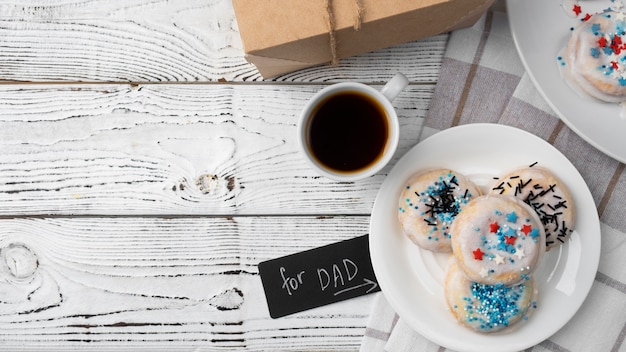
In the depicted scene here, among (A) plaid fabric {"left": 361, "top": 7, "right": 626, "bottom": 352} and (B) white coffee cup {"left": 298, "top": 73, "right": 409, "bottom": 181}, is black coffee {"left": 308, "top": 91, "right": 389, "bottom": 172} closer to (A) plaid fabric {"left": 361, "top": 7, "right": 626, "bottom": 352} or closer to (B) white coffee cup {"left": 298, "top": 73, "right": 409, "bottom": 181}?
(B) white coffee cup {"left": 298, "top": 73, "right": 409, "bottom": 181}

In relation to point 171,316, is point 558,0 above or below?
above

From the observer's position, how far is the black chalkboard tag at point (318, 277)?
109cm

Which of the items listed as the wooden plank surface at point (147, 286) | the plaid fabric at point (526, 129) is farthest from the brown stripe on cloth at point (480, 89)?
the wooden plank surface at point (147, 286)

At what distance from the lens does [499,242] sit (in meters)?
0.96

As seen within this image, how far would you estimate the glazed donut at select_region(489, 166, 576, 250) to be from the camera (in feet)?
3.27

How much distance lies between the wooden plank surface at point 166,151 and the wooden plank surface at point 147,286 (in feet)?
0.13

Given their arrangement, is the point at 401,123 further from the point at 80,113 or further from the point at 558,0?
the point at 80,113

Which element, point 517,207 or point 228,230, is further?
point 228,230

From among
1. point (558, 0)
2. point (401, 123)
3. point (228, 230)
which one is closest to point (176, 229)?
point (228, 230)

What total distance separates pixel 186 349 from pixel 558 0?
1.00m

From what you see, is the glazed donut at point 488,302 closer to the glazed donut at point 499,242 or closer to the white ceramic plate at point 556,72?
the glazed donut at point 499,242

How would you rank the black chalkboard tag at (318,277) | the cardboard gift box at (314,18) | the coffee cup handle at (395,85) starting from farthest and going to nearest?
the black chalkboard tag at (318,277) < the coffee cup handle at (395,85) < the cardboard gift box at (314,18)

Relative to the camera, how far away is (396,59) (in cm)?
110

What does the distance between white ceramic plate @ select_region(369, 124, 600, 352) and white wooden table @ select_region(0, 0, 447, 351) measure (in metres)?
0.08
